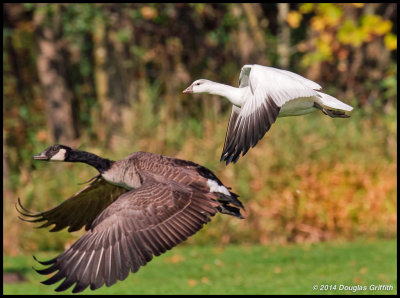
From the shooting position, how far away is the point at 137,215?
21.5ft

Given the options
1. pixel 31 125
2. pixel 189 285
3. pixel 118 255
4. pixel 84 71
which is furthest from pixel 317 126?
pixel 84 71

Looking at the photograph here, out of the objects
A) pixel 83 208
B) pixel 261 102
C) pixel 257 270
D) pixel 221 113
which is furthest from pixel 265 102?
pixel 221 113

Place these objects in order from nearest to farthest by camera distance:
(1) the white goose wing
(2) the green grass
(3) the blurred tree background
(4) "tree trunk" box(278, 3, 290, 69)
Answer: (1) the white goose wing < (2) the green grass < (3) the blurred tree background < (4) "tree trunk" box(278, 3, 290, 69)

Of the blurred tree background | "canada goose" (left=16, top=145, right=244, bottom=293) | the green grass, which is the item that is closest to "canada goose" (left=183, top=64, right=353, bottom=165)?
"canada goose" (left=16, top=145, right=244, bottom=293)

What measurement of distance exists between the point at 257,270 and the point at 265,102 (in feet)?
21.0

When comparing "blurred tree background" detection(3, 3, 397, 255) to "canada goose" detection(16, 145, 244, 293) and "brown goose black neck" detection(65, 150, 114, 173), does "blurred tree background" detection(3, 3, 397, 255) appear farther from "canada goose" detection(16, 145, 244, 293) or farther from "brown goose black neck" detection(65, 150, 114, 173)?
"canada goose" detection(16, 145, 244, 293)

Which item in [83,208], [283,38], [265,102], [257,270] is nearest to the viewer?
[265,102]

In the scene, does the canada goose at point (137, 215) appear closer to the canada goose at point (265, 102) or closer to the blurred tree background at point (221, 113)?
the canada goose at point (265, 102)

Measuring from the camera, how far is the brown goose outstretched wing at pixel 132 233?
6.37 m

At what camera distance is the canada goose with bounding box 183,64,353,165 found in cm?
634

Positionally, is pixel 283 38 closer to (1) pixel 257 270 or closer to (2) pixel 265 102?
(1) pixel 257 270

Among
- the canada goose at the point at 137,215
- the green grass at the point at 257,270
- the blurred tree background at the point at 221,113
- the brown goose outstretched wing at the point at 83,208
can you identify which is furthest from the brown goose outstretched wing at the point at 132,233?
the blurred tree background at the point at 221,113

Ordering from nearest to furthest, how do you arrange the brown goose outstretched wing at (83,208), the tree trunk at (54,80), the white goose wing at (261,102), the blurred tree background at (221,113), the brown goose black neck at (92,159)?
the white goose wing at (261,102) < the brown goose black neck at (92,159) < the brown goose outstretched wing at (83,208) < the blurred tree background at (221,113) < the tree trunk at (54,80)

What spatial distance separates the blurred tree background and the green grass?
1.91ft
